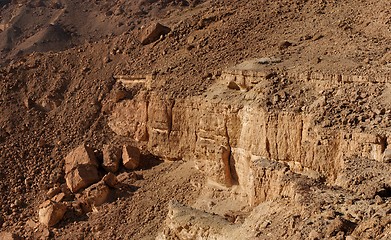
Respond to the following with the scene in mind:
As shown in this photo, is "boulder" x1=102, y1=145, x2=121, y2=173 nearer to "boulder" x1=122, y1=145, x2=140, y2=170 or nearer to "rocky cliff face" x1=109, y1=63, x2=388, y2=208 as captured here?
"boulder" x1=122, y1=145, x2=140, y2=170

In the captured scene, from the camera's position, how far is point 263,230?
9867mm

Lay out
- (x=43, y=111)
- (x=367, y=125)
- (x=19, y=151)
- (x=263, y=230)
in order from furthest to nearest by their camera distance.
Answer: (x=43, y=111), (x=19, y=151), (x=367, y=125), (x=263, y=230)

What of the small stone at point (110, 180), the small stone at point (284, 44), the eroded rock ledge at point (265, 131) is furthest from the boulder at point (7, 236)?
the small stone at point (284, 44)

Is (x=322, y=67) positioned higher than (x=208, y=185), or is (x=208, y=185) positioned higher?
(x=322, y=67)

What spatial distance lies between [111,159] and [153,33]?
23.1 ft

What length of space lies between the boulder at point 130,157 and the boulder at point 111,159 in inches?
9.8

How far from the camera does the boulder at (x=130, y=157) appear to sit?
21.6 meters

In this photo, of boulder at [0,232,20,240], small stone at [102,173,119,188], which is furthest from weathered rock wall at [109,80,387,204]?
boulder at [0,232,20,240]

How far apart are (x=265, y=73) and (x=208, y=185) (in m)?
4.38

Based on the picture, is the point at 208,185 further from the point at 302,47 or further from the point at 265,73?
the point at 302,47

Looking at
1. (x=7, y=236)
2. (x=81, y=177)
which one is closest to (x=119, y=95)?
(x=81, y=177)

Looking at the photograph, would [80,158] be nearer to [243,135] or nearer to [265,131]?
[243,135]

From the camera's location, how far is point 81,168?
→ 2114 cm

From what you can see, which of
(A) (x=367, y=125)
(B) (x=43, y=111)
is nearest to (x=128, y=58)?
(B) (x=43, y=111)
